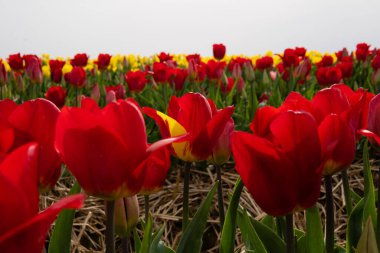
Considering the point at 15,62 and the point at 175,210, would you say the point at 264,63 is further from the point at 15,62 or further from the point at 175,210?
the point at 175,210

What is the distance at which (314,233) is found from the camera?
1.22m

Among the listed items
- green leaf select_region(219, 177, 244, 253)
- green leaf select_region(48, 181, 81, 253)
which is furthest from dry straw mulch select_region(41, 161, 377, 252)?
green leaf select_region(48, 181, 81, 253)

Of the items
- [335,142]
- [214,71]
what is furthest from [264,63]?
[335,142]

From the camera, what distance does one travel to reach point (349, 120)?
1050 millimetres

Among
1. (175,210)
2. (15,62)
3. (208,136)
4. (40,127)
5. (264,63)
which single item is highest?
(40,127)

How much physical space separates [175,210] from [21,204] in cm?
200

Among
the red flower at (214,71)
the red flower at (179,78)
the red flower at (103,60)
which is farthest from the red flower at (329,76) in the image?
the red flower at (103,60)

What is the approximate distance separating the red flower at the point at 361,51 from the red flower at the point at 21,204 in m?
5.45

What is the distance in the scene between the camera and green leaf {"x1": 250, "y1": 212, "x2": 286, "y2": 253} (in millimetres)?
1292

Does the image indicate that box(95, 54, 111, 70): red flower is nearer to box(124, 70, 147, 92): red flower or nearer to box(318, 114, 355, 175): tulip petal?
box(124, 70, 147, 92): red flower

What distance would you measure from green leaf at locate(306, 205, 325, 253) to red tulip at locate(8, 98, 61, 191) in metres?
0.58

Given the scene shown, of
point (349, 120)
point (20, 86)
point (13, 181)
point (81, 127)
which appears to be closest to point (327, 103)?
point (349, 120)

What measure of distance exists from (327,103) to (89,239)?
147 cm

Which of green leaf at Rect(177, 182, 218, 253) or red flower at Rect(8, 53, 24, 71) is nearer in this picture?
green leaf at Rect(177, 182, 218, 253)
